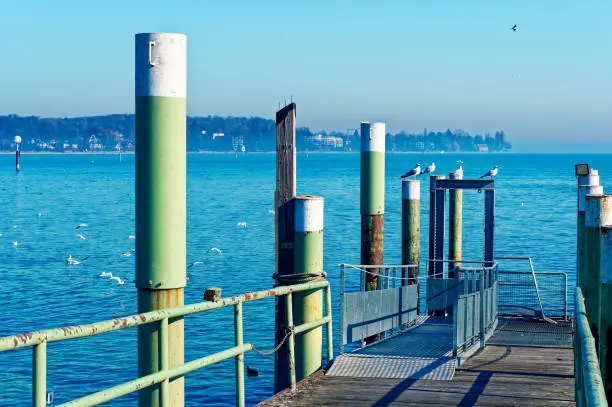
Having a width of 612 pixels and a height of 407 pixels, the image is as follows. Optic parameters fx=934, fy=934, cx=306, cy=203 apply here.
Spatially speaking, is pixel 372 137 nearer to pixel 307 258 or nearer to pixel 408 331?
pixel 408 331

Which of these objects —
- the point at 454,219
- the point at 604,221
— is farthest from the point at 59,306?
the point at 604,221

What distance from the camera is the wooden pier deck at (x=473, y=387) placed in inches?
381

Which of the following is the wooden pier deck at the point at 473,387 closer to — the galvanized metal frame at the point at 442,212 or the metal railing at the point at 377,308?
the metal railing at the point at 377,308

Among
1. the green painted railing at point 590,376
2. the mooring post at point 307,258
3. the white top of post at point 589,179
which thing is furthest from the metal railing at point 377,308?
the green painted railing at point 590,376

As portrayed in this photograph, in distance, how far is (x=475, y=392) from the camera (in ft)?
33.4

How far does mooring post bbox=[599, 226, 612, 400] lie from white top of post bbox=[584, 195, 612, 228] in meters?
1.91

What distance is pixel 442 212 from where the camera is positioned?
→ 64.1 ft

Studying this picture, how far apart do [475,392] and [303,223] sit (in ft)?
8.63

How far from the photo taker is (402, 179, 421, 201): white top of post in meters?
19.6

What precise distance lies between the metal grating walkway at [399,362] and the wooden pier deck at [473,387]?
0.16m

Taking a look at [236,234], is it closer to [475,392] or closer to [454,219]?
[454,219]

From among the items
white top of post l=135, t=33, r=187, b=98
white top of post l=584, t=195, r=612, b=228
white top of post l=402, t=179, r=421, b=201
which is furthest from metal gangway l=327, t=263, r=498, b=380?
white top of post l=135, t=33, r=187, b=98

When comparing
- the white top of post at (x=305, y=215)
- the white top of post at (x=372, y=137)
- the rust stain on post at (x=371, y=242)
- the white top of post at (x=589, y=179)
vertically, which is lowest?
the rust stain on post at (x=371, y=242)

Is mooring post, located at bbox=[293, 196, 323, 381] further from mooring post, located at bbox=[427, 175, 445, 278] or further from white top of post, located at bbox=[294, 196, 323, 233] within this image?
mooring post, located at bbox=[427, 175, 445, 278]
